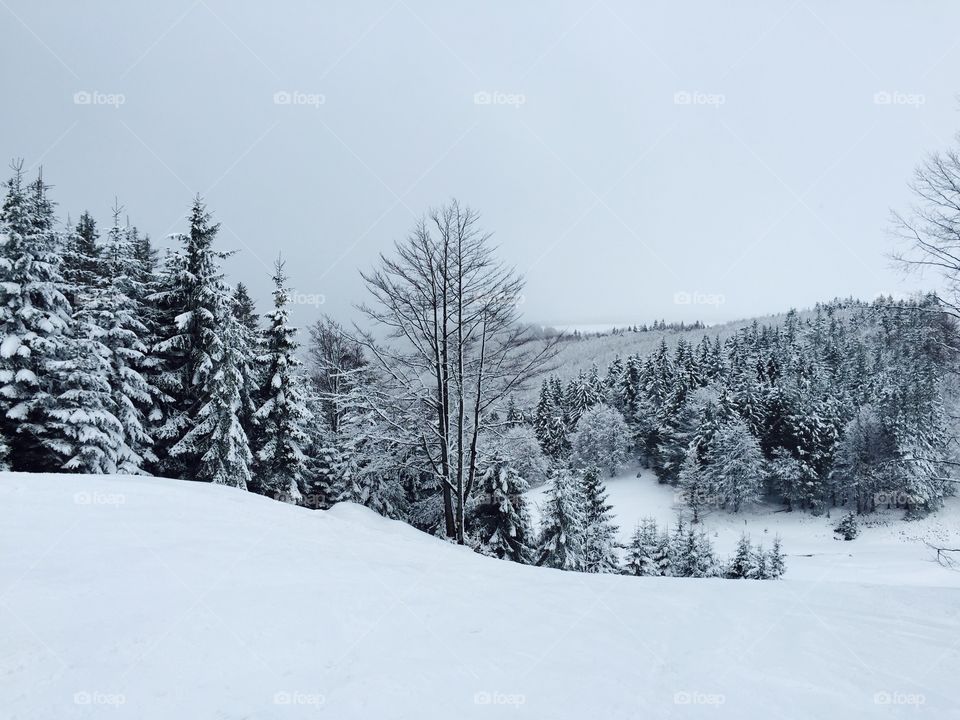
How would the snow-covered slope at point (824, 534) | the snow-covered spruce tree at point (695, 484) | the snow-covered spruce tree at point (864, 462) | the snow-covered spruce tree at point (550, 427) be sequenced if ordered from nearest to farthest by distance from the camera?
the snow-covered slope at point (824, 534) → the snow-covered spruce tree at point (864, 462) → the snow-covered spruce tree at point (695, 484) → the snow-covered spruce tree at point (550, 427)

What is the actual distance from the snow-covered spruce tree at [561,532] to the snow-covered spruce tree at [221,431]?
48.7 feet

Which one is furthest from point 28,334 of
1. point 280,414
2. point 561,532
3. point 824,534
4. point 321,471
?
point 824,534

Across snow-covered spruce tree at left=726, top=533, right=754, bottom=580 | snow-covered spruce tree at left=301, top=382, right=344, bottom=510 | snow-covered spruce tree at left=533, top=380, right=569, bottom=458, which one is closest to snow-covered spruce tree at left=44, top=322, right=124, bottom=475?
snow-covered spruce tree at left=301, top=382, right=344, bottom=510

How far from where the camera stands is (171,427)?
60.3ft

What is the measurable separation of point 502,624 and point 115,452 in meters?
17.0

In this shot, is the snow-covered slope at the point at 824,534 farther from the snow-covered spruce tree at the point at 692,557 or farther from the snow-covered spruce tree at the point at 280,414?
the snow-covered spruce tree at the point at 280,414

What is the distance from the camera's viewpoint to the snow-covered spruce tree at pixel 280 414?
20.1 meters

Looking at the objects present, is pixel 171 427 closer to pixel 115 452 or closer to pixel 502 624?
pixel 115 452

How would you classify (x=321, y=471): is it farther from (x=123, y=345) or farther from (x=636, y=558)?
(x=636, y=558)

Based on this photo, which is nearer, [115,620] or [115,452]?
[115,620]

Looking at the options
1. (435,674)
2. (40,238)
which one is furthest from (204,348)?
(435,674)

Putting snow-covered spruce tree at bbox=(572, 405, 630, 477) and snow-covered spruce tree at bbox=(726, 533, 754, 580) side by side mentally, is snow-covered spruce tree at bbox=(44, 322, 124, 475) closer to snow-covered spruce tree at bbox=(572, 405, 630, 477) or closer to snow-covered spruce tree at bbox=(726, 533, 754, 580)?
snow-covered spruce tree at bbox=(726, 533, 754, 580)

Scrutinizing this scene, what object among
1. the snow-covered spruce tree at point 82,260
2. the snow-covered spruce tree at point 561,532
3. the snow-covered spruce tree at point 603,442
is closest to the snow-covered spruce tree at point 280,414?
the snow-covered spruce tree at point 82,260

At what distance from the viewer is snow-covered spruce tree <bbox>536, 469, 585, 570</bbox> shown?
2500 centimetres
